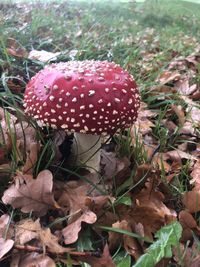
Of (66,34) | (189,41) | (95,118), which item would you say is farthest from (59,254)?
(189,41)

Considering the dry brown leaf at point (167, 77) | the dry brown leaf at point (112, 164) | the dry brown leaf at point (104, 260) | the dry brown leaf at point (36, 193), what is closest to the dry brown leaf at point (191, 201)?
the dry brown leaf at point (112, 164)

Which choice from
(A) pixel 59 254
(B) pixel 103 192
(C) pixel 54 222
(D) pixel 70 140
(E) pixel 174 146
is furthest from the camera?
(E) pixel 174 146

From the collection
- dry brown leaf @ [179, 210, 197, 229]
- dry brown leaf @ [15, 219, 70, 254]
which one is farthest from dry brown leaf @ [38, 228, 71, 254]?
dry brown leaf @ [179, 210, 197, 229]

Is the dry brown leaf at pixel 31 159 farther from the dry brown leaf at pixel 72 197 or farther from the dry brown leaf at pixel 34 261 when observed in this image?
the dry brown leaf at pixel 34 261

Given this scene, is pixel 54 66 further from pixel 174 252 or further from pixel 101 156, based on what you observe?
pixel 174 252

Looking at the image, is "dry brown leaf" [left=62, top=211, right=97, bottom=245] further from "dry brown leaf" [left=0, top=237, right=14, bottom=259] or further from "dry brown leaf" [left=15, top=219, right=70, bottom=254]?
"dry brown leaf" [left=0, top=237, right=14, bottom=259]

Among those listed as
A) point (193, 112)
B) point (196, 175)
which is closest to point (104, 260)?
point (196, 175)
